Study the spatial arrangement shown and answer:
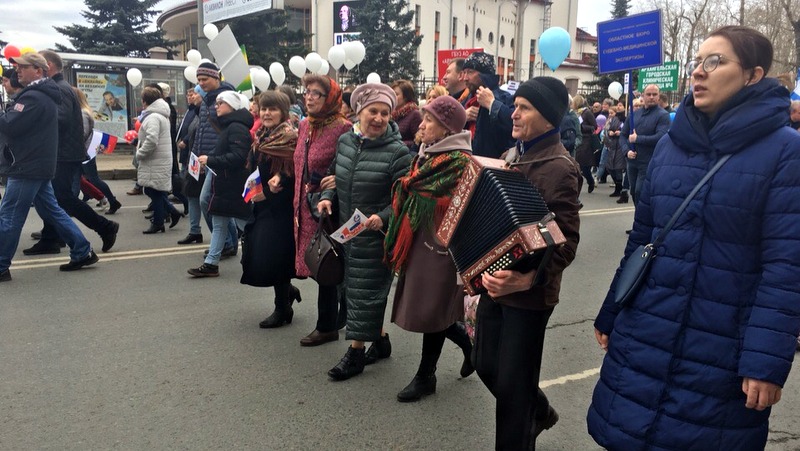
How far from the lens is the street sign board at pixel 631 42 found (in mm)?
9891

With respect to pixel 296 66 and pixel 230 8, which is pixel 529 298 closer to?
pixel 296 66

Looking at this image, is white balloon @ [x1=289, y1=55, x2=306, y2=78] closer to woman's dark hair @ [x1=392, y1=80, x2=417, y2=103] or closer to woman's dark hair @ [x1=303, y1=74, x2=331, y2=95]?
woman's dark hair @ [x1=392, y1=80, x2=417, y2=103]

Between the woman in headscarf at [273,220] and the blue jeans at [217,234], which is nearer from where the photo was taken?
the woman in headscarf at [273,220]

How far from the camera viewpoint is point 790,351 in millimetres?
1986

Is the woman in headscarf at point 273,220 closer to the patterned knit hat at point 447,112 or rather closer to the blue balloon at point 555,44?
the patterned knit hat at point 447,112

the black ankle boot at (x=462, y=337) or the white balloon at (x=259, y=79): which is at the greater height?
the white balloon at (x=259, y=79)

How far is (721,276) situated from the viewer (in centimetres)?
209

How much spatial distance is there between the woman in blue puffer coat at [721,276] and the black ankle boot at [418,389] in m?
1.68

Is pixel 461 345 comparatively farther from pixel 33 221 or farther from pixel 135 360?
pixel 33 221

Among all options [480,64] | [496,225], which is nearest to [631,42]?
[480,64]

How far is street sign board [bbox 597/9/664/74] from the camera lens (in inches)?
389

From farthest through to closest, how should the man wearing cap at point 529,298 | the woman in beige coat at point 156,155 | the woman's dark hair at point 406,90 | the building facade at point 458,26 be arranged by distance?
1. the building facade at point 458,26
2. the woman in beige coat at point 156,155
3. the woman's dark hair at point 406,90
4. the man wearing cap at point 529,298

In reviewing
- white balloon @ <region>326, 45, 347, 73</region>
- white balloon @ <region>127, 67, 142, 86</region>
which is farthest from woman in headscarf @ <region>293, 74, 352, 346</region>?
white balloon @ <region>326, 45, 347, 73</region>

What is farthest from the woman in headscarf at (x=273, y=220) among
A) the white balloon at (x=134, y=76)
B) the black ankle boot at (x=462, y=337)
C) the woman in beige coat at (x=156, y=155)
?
the white balloon at (x=134, y=76)
